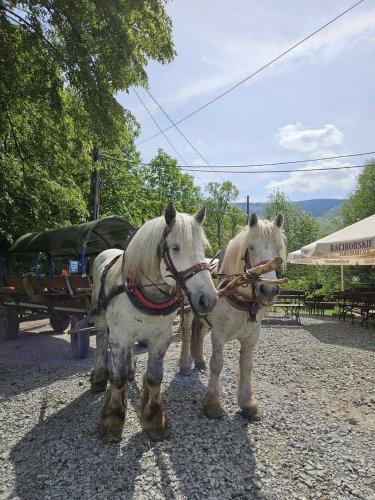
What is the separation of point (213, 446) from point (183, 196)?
28854 millimetres

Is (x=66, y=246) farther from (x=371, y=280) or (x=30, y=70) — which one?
(x=371, y=280)

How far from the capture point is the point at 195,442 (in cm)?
321

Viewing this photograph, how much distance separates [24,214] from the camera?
35.7ft

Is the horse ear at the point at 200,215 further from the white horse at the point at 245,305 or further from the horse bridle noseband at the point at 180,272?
the white horse at the point at 245,305

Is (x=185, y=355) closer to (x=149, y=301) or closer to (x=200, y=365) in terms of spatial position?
(x=200, y=365)

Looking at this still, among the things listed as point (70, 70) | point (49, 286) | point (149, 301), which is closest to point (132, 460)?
point (149, 301)

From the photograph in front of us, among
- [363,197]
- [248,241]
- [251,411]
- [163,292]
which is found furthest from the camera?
[363,197]

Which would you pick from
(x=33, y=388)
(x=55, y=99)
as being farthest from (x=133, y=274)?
(x=55, y=99)

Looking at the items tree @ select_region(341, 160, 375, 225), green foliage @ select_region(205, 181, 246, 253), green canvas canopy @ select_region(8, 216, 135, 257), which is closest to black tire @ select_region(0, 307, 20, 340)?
green canvas canopy @ select_region(8, 216, 135, 257)

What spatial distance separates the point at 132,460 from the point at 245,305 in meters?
1.64

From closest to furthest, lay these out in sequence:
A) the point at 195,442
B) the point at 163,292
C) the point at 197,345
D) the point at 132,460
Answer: the point at 132,460 → the point at 163,292 → the point at 195,442 → the point at 197,345

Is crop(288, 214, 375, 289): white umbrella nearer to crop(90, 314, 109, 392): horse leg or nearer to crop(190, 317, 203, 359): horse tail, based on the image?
crop(190, 317, 203, 359): horse tail

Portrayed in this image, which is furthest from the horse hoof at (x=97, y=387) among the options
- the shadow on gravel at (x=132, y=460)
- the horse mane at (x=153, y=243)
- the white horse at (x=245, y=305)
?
the horse mane at (x=153, y=243)

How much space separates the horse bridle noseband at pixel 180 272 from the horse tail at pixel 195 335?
7.03 feet
